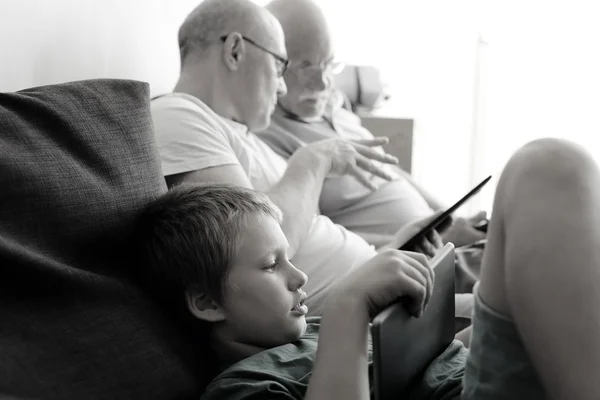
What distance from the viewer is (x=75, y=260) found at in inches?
40.6

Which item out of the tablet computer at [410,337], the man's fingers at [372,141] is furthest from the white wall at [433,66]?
the tablet computer at [410,337]

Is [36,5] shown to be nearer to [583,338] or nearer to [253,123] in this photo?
[253,123]

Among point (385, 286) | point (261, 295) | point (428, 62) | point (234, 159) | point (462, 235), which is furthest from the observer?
point (428, 62)

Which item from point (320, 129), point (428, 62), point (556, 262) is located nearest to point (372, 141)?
point (320, 129)

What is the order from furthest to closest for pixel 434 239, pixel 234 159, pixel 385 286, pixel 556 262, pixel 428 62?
pixel 428 62
pixel 434 239
pixel 234 159
pixel 385 286
pixel 556 262

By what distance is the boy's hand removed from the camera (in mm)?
1009

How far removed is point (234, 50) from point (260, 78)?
0.09 metres

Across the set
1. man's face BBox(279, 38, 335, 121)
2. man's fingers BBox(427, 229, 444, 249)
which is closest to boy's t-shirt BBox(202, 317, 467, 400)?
man's fingers BBox(427, 229, 444, 249)

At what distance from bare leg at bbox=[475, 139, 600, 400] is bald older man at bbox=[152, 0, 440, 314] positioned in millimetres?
728

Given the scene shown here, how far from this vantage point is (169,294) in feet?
3.68

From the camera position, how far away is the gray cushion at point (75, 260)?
92 centimetres

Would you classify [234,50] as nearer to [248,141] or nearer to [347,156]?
[248,141]

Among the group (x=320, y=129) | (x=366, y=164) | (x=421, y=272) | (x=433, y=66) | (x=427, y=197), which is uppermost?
(x=421, y=272)

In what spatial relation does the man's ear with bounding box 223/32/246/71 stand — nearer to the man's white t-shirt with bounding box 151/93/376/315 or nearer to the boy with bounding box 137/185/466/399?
the man's white t-shirt with bounding box 151/93/376/315
